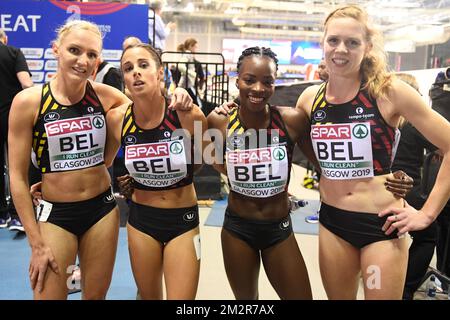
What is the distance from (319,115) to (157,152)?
0.75 metres

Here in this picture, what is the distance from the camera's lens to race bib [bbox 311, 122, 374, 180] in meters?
1.70

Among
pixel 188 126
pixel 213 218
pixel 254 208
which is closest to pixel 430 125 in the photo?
pixel 254 208

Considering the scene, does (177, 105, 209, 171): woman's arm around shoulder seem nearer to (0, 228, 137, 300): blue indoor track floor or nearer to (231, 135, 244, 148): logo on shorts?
(231, 135, 244, 148): logo on shorts

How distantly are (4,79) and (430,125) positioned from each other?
4.01m

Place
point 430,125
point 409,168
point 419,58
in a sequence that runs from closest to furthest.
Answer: point 430,125 → point 409,168 → point 419,58

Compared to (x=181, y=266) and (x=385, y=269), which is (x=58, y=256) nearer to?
(x=181, y=266)

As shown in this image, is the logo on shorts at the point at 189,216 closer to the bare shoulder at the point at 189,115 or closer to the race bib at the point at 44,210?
the bare shoulder at the point at 189,115

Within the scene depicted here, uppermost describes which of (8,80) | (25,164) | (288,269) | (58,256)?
(8,80)

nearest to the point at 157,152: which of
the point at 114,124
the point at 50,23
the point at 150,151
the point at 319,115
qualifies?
the point at 150,151

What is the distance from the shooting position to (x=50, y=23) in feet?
17.2

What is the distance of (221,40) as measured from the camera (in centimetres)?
1823

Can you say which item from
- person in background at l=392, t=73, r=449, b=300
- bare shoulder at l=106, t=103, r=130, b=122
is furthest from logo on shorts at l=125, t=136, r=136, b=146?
person in background at l=392, t=73, r=449, b=300

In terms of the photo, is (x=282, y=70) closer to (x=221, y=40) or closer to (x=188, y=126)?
(x=221, y=40)

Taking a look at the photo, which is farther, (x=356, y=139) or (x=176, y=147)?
(x=176, y=147)
